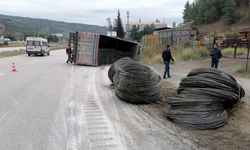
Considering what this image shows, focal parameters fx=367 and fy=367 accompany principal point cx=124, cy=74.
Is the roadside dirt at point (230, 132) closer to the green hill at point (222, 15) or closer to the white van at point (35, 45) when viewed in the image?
the white van at point (35, 45)

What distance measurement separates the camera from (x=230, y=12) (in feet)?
270

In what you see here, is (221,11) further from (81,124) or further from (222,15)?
(81,124)

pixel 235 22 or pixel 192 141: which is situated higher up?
pixel 235 22

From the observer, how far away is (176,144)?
665 centimetres

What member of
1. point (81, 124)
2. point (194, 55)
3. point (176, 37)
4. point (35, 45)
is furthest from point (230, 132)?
point (176, 37)

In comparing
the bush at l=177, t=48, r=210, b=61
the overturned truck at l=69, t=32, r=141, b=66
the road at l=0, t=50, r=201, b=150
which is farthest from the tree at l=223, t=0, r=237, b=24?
the road at l=0, t=50, r=201, b=150

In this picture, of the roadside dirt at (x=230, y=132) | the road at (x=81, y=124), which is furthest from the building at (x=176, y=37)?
the roadside dirt at (x=230, y=132)

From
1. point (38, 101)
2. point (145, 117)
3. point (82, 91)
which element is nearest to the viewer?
point (145, 117)

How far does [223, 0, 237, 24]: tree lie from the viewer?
82250 millimetres

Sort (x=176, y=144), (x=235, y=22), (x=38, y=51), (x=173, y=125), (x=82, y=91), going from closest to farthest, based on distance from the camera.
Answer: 1. (x=176, y=144)
2. (x=173, y=125)
3. (x=82, y=91)
4. (x=38, y=51)
5. (x=235, y=22)

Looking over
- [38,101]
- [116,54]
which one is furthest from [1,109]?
[116,54]

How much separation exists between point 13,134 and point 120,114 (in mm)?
3112

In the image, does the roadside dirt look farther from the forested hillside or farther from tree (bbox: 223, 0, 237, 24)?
tree (bbox: 223, 0, 237, 24)

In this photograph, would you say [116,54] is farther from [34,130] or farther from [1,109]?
[34,130]
